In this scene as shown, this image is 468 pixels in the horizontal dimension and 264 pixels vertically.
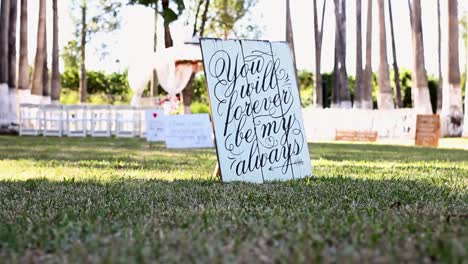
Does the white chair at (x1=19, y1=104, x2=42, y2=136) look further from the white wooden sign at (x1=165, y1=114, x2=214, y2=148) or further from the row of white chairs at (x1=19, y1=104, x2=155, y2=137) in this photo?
the white wooden sign at (x1=165, y1=114, x2=214, y2=148)

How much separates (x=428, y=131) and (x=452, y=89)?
514 centimetres

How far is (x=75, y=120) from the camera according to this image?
96.6 feet

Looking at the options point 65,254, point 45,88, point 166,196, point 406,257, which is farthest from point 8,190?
point 45,88

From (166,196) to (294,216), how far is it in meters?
1.74

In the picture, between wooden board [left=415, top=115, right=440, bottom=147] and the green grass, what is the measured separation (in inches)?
603

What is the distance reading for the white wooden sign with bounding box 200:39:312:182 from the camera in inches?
310

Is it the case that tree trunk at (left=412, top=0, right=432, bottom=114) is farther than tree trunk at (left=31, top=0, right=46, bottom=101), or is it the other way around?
tree trunk at (left=31, top=0, right=46, bottom=101)

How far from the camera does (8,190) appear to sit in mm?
6820

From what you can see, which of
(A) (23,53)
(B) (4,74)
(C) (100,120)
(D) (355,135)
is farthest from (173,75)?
(A) (23,53)

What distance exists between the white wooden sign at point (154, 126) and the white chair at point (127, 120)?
493 cm

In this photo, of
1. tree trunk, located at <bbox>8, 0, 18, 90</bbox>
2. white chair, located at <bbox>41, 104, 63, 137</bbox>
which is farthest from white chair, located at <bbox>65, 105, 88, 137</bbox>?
tree trunk, located at <bbox>8, 0, 18, 90</bbox>

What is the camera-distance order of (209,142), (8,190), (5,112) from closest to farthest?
1. (8,190)
2. (209,142)
3. (5,112)

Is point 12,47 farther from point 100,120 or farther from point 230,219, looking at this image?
point 230,219

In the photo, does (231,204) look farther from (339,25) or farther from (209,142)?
(339,25)
